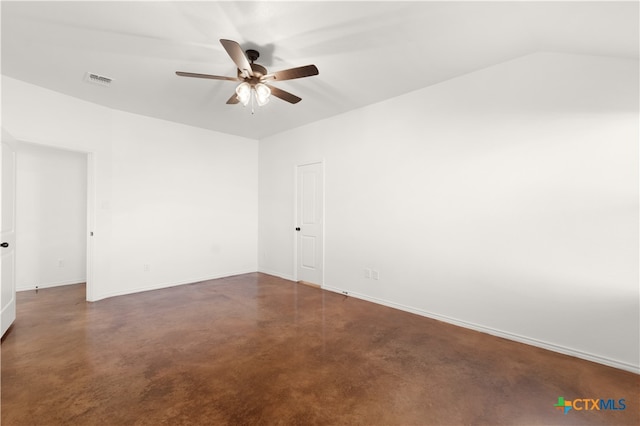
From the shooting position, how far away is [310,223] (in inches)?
193

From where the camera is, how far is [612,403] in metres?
1.91

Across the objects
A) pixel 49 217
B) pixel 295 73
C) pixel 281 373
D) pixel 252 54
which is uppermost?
pixel 252 54

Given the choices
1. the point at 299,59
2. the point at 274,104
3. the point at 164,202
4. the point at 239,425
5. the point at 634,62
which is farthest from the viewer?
the point at 164,202

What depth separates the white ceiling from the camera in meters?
2.07

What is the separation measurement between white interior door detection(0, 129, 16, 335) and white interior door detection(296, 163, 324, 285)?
3.59 meters

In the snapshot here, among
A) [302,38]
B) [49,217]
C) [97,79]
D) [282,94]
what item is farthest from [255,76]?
[49,217]

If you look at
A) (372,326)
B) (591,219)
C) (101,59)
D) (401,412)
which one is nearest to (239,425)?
(401,412)

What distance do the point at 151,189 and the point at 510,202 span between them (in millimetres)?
→ 5027

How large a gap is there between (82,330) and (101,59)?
2806mm

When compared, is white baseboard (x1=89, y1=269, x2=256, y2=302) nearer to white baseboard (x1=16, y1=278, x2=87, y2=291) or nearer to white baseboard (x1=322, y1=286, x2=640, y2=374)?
white baseboard (x1=16, y1=278, x2=87, y2=291)

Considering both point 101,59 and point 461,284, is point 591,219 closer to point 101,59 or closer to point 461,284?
point 461,284

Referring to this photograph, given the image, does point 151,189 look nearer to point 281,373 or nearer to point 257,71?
point 257,71

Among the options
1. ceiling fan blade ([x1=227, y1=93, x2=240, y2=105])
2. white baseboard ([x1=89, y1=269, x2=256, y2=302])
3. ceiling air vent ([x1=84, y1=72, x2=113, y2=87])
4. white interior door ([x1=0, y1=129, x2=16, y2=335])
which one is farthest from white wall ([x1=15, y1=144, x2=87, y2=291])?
ceiling fan blade ([x1=227, y1=93, x2=240, y2=105])

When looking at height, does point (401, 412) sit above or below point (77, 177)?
below
